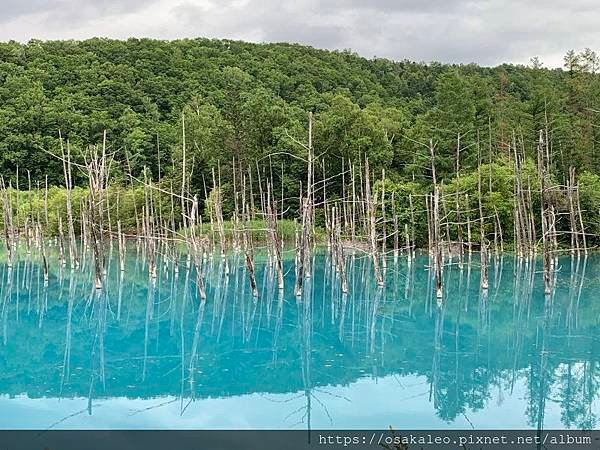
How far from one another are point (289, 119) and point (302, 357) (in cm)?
3185

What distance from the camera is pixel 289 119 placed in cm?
4319

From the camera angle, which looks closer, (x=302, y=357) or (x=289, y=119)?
(x=302, y=357)

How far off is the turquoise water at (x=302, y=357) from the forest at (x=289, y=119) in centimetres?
954

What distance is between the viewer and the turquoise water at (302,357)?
9266 millimetres

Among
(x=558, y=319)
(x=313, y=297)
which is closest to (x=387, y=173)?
(x=313, y=297)

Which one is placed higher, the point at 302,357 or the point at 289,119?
the point at 289,119

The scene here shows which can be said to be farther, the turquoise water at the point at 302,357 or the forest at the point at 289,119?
the forest at the point at 289,119

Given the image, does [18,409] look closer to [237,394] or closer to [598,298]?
[237,394]

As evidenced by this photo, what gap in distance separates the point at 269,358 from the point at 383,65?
5951cm

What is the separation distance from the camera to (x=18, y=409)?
31.0 feet

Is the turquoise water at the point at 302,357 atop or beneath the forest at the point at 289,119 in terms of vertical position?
beneath

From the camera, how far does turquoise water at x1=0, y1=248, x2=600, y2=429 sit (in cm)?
927

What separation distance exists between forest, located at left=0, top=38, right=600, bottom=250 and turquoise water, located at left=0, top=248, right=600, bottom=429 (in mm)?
9543

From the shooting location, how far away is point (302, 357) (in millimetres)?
12625
